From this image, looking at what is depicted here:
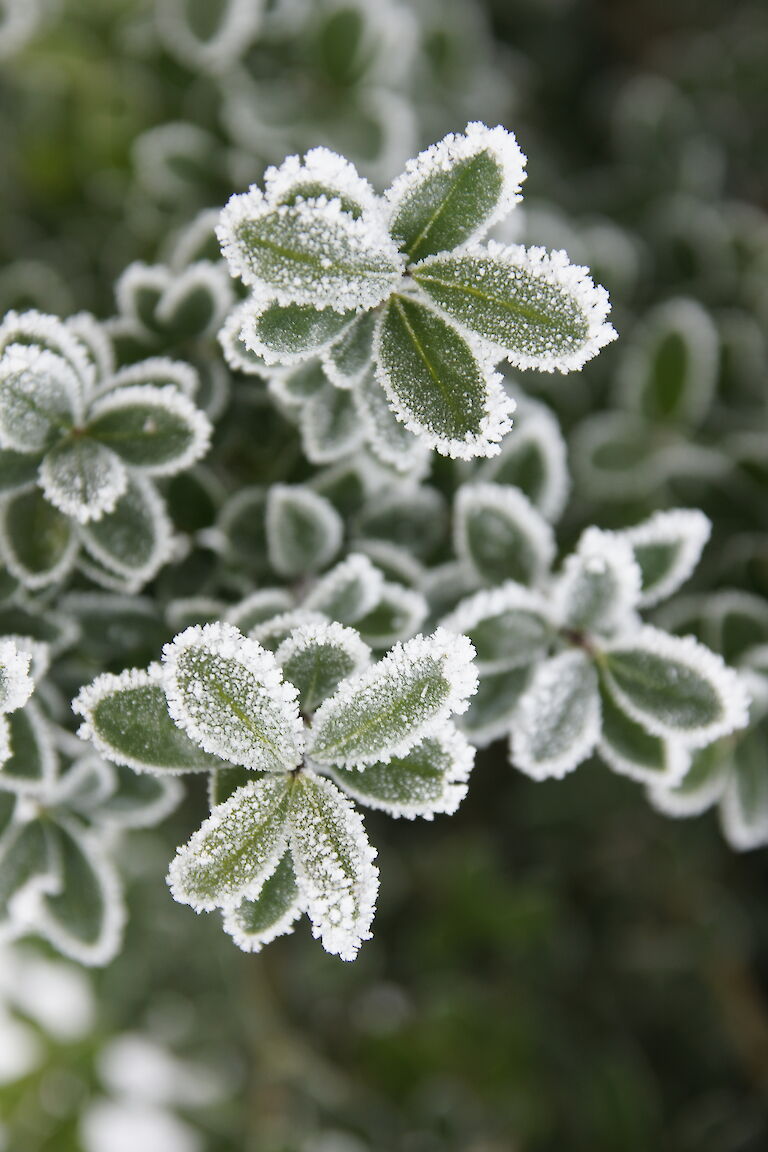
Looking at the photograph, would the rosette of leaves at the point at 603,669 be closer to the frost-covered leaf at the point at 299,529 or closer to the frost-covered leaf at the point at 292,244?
the frost-covered leaf at the point at 299,529

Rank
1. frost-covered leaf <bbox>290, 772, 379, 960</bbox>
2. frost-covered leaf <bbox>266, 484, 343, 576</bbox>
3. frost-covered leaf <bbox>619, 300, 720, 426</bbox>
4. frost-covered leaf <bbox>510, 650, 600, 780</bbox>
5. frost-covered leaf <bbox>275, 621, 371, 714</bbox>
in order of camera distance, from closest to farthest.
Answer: frost-covered leaf <bbox>290, 772, 379, 960</bbox>, frost-covered leaf <bbox>275, 621, 371, 714</bbox>, frost-covered leaf <bbox>510, 650, 600, 780</bbox>, frost-covered leaf <bbox>266, 484, 343, 576</bbox>, frost-covered leaf <bbox>619, 300, 720, 426</bbox>

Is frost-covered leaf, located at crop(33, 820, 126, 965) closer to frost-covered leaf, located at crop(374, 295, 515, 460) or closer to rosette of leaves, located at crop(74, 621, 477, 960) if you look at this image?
rosette of leaves, located at crop(74, 621, 477, 960)

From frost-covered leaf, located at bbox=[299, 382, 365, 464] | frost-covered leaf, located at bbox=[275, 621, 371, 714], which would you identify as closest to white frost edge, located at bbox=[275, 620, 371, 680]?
frost-covered leaf, located at bbox=[275, 621, 371, 714]

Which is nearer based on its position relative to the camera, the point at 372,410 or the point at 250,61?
the point at 372,410

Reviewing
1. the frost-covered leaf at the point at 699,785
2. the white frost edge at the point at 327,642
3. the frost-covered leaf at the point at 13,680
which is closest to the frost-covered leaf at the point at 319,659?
the white frost edge at the point at 327,642

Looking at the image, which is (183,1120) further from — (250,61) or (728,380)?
(250,61)

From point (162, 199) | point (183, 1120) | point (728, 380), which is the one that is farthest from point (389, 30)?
point (183, 1120)

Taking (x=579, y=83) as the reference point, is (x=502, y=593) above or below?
below
